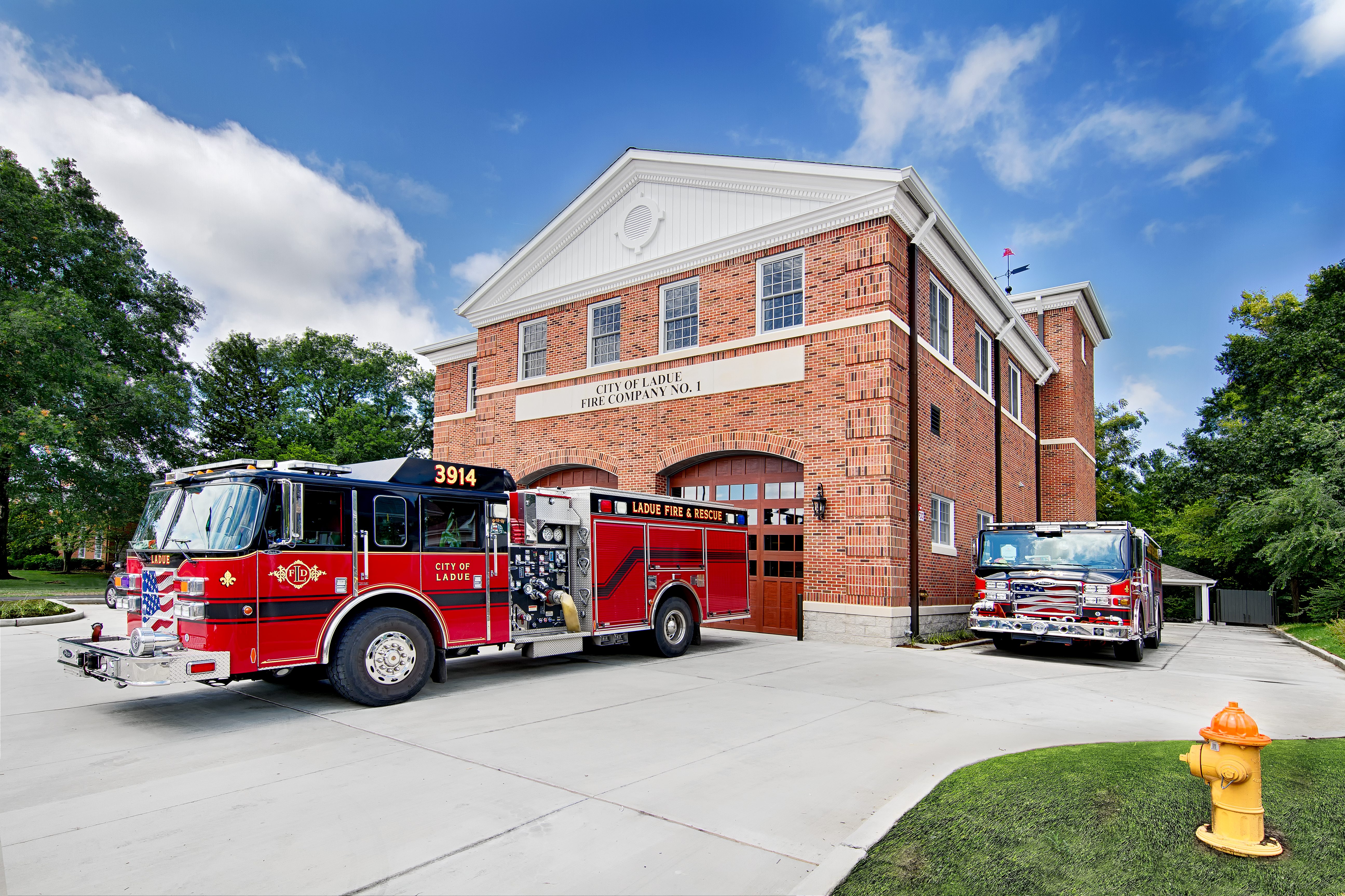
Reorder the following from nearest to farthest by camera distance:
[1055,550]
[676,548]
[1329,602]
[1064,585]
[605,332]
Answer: [676,548] → [1064,585] → [1055,550] → [605,332] → [1329,602]

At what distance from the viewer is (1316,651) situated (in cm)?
1644

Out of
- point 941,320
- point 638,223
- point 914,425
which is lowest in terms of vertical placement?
point 914,425

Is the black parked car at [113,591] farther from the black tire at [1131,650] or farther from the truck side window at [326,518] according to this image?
the black tire at [1131,650]

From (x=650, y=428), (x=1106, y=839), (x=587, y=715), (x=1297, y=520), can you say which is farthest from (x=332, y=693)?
(x=1297, y=520)

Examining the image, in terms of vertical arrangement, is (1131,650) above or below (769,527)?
below

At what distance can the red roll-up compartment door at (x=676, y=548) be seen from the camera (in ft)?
39.9

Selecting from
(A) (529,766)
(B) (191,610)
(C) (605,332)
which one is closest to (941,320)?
(C) (605,332)

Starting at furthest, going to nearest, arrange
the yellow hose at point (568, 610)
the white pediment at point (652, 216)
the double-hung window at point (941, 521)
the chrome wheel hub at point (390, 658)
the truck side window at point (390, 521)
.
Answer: the double-hung window at point (941, 521) → the white pediment at point (652, 216) → the yellow hose at point (568, 610) → the truck side window at point (390, 521) → the chrome wheel hub at point (390, 658)

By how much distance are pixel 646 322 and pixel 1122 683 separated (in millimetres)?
11874

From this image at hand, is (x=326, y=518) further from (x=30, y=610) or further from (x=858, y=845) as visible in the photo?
(x=30, y=610)

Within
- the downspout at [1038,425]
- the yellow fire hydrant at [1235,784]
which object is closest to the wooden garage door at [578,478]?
the yellow fire hydrant at [1235,784]

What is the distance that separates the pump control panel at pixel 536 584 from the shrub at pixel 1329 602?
21.4 meters

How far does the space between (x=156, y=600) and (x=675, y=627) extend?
24.1 ft

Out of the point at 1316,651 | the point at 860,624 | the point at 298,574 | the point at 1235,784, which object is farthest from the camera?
the point at 1316,651
